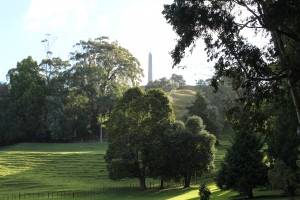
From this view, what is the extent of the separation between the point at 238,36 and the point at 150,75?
540 ft

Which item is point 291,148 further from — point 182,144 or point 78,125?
point 78,125

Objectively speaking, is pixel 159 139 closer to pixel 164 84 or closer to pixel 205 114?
pixel 205 114

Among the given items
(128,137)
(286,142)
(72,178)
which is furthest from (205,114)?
(286,142)

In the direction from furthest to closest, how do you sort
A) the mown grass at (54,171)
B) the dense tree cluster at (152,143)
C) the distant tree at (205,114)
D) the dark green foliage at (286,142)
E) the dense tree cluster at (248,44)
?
the distant tree at (205,114) < the mown grass at (54,171) < the dense tree cluster at (152,143) < the dark green foliage at (286,142) < the dense tree cluster at (248,44)

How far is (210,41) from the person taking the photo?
16016mm

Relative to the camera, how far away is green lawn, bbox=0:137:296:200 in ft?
135

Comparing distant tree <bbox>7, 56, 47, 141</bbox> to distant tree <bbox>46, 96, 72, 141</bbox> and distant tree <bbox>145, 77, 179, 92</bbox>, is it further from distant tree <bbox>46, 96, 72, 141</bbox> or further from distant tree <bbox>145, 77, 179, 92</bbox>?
distant tree <bbox>145, 77, 179, 92</bbox>

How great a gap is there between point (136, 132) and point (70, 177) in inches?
490

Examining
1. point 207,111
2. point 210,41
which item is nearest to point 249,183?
point 210,41

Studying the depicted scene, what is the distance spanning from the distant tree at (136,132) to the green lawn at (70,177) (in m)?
2.72

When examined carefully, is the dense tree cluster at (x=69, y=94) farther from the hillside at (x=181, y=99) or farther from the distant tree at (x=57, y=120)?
the hillside at (x=181, y=99)

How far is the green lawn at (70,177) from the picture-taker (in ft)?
135

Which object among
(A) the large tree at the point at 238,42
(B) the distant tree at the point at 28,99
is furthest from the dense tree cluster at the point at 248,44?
(B) the distant tree at the point at 28,99

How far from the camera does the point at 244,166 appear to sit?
3516cm
